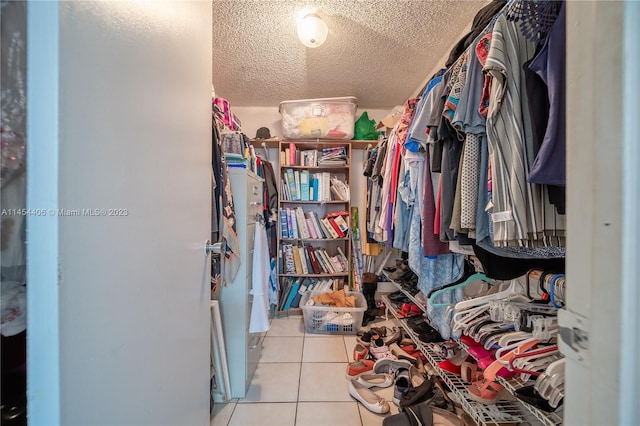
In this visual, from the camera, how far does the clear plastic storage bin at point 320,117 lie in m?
2.29

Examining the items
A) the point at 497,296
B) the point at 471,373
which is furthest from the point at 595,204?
the point at 471,373

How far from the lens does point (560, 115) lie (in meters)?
0.57

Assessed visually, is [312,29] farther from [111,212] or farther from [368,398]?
[368,398]

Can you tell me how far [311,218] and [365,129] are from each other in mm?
1097

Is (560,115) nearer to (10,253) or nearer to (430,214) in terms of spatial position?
(430,214)

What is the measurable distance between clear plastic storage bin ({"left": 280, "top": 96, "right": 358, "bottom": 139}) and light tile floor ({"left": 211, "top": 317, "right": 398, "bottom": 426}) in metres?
1.91

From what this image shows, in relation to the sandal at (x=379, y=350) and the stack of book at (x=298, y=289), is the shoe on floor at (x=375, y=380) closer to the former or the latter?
the sandal at (x=379, y=350)

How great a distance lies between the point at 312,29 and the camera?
4.88 ft

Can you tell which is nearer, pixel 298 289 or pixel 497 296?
pixel 497 296

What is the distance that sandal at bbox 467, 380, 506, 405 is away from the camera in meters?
0.91

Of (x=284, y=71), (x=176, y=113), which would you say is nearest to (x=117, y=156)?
(x=176, y=113)

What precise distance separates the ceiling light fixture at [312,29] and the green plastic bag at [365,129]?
40.8 inches

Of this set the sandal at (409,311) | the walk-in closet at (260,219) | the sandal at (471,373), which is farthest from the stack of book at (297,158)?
the sandal at (471,373)

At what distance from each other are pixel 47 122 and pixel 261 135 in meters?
2.33
